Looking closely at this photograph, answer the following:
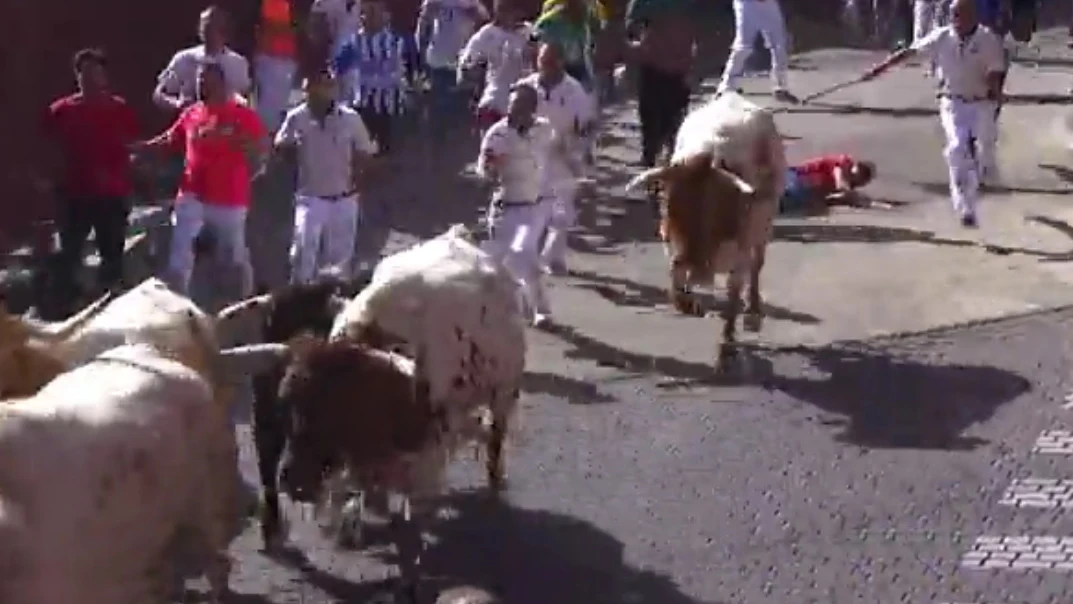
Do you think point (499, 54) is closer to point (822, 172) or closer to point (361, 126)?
point (822, 172)

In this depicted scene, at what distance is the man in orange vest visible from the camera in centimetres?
1823

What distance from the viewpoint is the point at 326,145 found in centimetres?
1318

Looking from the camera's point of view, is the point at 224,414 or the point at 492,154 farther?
the point at 492,154

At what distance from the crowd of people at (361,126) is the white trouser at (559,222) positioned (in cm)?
2

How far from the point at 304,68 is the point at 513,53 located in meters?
4.09

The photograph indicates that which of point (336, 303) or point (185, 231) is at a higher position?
point (336, 303)

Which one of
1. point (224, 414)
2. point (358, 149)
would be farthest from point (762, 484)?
point (358, 149)

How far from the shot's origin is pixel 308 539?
10055 millimetres

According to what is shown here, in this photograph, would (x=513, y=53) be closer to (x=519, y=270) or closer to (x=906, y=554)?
(x=519, y=270)

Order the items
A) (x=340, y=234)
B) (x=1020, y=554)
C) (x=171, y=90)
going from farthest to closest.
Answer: (x=171, y=90) < (x=340, y=234) < (x=1020, y=554)

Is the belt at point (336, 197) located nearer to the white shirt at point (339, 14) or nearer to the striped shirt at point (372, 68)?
the striped shirt at point (372, 68)

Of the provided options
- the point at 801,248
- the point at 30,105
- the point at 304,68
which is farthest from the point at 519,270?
the point at 304,68

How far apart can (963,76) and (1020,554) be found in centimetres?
706

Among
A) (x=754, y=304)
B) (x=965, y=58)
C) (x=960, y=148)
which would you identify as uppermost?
(x=965, y=58)
